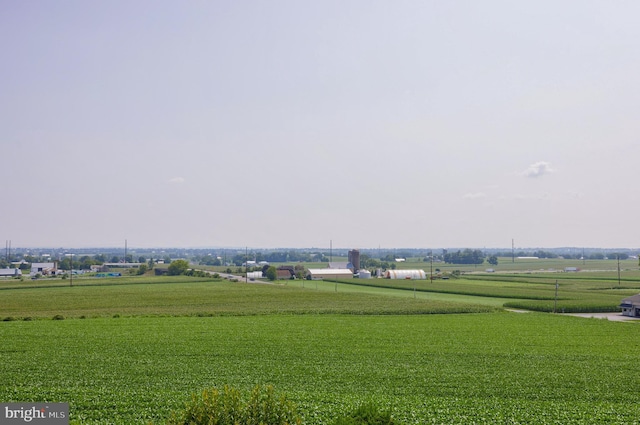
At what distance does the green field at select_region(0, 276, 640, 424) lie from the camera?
22.6m

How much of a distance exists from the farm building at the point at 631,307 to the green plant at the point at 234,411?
6632cm

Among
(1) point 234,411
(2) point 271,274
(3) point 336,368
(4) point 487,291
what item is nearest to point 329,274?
(2) point 271,274

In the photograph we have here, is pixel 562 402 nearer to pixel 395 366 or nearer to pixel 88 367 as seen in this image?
pixel 395 366

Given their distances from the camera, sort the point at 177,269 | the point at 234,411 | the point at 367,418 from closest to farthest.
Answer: the point at 367,418 < the point at 234,411 < the point at 177,269

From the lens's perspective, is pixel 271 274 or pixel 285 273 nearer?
pixel 271 274

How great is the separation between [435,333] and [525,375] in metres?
17.2

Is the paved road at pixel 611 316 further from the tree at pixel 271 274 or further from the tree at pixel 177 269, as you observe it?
the tree at pixel 177 269

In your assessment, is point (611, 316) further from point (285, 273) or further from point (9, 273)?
point (9, 273)

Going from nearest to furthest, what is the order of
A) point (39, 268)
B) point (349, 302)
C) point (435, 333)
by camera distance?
point (435, 333) → point (349, 302) → point (39, 268)

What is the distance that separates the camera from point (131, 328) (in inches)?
1875

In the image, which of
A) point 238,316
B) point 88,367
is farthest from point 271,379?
point 238,316

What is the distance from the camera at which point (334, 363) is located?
31.7 meters

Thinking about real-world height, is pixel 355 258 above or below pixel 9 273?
above

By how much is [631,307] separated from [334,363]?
52092 millimetres
